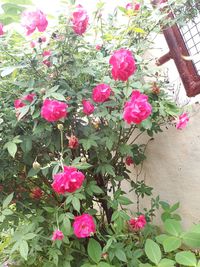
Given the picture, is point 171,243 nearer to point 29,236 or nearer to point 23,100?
point 29,236

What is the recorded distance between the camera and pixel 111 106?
1455 mm

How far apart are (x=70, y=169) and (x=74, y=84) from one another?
0.50 meters

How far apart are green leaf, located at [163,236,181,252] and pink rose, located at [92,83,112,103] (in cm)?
76

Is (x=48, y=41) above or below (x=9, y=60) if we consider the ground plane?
above

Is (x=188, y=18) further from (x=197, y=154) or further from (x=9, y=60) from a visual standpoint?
(x=9, y=60)

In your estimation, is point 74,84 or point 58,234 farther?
point 74,84

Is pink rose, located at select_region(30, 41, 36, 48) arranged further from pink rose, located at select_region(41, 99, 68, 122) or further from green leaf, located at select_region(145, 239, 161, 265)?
green leaf, located at select_region(145, 239, 161, 265)

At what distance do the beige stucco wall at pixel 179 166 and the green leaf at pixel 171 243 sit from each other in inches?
14.6

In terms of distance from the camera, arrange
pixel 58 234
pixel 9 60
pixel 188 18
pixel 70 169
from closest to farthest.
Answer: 1. pixel 70 169
2. pixel 58 234
3. pixel 9 60
4. pixel 188 18

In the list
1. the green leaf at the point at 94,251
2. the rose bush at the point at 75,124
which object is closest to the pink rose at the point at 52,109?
the rose bush at the point at 75,124

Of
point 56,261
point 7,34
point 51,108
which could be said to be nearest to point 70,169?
point 51,108

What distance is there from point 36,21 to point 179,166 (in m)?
1.17

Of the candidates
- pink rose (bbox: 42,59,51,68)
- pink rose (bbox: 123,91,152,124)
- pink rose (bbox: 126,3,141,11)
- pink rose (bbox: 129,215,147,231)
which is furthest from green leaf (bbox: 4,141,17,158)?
pink rose (bbox: 126,3,141,11)

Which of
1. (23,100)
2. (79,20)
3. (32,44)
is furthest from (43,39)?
(23,100)
